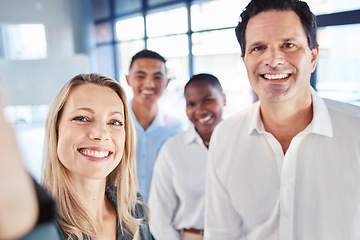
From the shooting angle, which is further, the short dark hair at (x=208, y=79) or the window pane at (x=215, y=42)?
the window pane at (x=215, y=42)

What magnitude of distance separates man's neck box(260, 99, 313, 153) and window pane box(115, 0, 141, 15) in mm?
6189

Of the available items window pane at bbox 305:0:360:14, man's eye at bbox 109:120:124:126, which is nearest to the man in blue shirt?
man's eye at bbox 109:120:124:126

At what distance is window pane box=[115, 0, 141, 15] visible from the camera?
7009 mm

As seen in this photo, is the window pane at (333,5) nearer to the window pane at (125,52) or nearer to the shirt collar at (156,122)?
the shirt collar at (156,122)

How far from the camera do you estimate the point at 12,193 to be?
233 millimetres

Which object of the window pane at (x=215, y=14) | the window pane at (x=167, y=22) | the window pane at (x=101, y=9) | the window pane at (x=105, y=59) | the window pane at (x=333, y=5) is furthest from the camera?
the window pane at (x=105, y=59)

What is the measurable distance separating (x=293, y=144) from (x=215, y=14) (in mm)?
4581

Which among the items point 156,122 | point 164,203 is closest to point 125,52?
point 156,122

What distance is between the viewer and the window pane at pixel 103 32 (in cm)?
793

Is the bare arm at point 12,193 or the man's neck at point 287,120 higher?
the bare arm at point 12,193

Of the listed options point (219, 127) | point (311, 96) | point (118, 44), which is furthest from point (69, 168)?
point (118, 44)

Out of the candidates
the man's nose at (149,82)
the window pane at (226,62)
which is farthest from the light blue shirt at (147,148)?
the window pane at (226,62)

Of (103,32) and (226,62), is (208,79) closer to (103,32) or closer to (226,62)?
(226,62)

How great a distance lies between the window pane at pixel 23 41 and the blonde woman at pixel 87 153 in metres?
6.83
